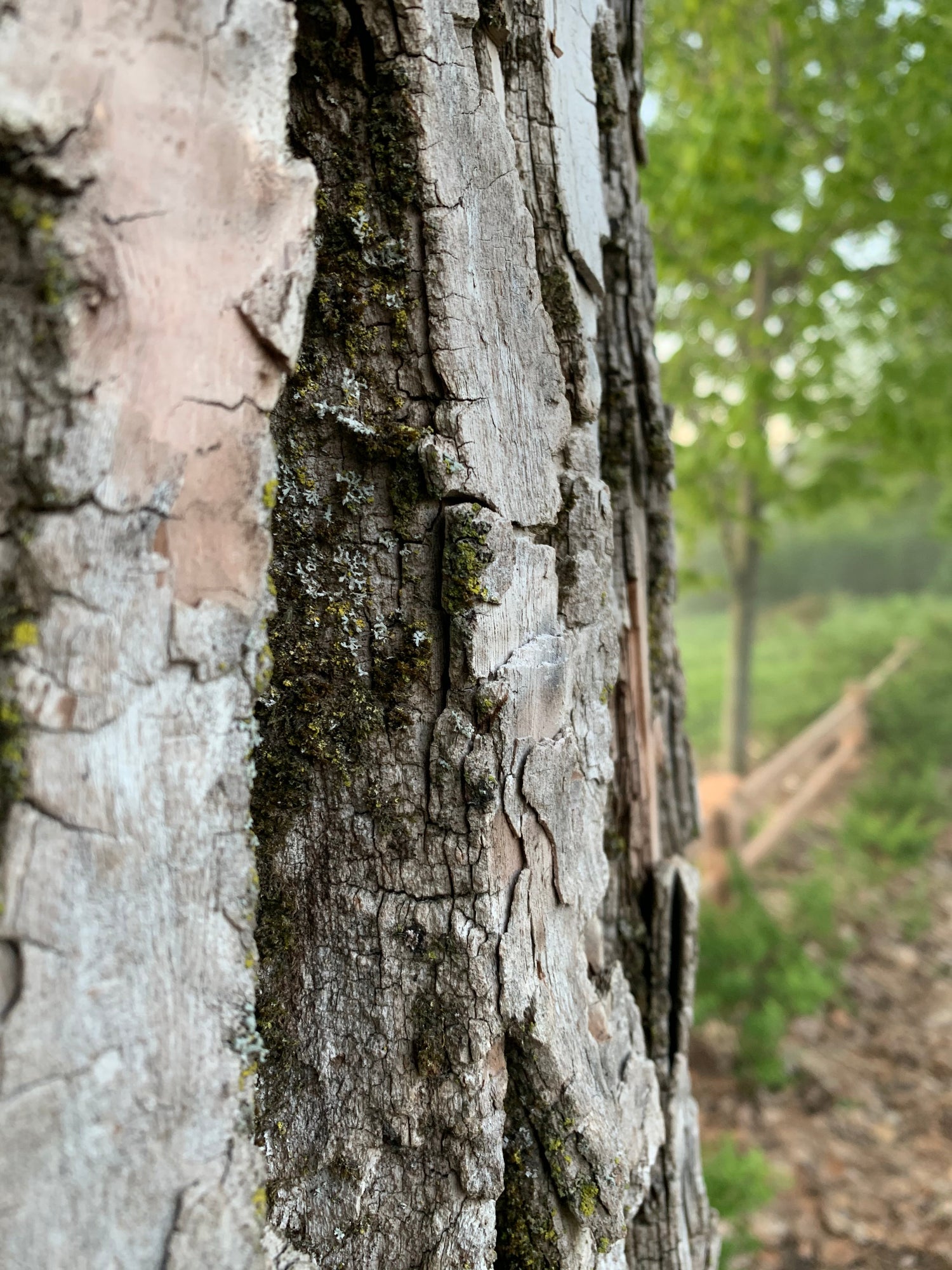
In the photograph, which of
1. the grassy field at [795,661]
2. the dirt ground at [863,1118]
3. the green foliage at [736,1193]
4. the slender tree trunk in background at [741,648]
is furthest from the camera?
the grassy field at [795,661]

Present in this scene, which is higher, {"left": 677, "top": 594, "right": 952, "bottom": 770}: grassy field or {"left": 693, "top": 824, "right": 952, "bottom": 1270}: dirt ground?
{"left": 677, "top": 594, "right": 952, "bottom": 770}: grassy field

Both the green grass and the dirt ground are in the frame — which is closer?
the dirt ground

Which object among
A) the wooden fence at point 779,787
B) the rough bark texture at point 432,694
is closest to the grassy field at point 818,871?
the wooden fence at point 779,787

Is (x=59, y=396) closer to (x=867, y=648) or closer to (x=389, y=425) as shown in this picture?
(x=389, y=425)

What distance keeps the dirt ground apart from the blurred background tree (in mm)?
3137

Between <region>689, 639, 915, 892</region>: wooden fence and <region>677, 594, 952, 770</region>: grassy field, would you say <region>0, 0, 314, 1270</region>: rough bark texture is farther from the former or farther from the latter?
<region>677, 594, 952, 770</region>: grassy field

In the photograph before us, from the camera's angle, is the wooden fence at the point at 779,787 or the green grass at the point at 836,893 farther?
the wooden fence at the point at 779,787

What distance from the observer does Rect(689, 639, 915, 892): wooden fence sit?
5.96 meters

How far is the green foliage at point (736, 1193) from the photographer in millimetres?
2998

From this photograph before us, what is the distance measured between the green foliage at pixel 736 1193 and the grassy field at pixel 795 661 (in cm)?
548

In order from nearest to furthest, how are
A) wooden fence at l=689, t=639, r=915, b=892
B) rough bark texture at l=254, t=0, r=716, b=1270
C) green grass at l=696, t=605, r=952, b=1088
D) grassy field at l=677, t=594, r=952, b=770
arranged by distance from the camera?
rough bark texture at l=254, t=0, r=716, b=1270 → green grass at l=696, t=605, r=952, b=1088 → wooden fence at l=689, t=639, r=915, b=892 → grassy field at l=677, t=594, r=952, b=770

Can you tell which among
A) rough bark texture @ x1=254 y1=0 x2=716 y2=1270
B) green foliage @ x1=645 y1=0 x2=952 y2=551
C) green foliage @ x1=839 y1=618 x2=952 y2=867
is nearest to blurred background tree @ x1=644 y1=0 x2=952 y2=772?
green foliage @ x1=645 y1=0 x2=952 y2=551

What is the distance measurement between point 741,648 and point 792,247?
3.77m

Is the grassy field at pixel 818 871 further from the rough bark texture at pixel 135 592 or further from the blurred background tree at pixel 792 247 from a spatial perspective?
the rough bark texture at pixel 135 592
